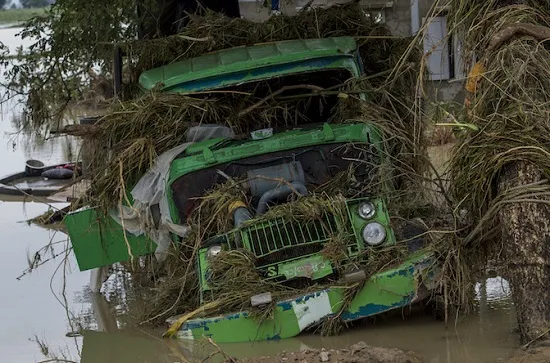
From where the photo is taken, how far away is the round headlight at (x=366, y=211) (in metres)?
7.23

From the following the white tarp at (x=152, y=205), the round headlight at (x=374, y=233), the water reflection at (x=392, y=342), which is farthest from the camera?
the white tarp at (x=152, y=205)

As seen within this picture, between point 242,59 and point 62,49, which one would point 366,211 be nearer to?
point 242,59

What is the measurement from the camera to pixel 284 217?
7238 mm

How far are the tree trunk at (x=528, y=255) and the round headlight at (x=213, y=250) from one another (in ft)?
6.75

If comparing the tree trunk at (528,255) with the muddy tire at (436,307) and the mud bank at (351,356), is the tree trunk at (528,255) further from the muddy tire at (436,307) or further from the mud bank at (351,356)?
the muddy tire at (436,307)

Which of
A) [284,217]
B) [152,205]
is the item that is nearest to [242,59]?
[152,205]

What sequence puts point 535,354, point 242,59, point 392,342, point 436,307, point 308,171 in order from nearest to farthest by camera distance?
1. point 535,354
2. point 392,342
3. point 436,307
4. point 308,171
5. point 242,59

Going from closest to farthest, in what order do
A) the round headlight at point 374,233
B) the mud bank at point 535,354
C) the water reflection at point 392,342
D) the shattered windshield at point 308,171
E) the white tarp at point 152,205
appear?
the mud bank at point 535,354, the water reflection at point 392,342, the round headlight at point 374,233, the shattered windshield at point 308,171, the white tarp at point 152,205

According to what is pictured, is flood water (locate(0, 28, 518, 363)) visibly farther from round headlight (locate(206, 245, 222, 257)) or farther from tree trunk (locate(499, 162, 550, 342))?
round headlight (locate(206, 245, 222, 257))

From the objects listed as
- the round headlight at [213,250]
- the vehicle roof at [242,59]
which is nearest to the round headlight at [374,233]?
the round headlight at [213,250]

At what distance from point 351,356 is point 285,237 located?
128cm

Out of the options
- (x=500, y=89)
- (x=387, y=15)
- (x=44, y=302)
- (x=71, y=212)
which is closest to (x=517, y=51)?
(x=500, y=89)

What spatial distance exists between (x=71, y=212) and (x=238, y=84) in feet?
5.73

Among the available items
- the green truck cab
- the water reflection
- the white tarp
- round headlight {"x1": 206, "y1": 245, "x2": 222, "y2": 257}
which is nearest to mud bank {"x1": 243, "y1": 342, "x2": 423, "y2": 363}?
the water reflection
